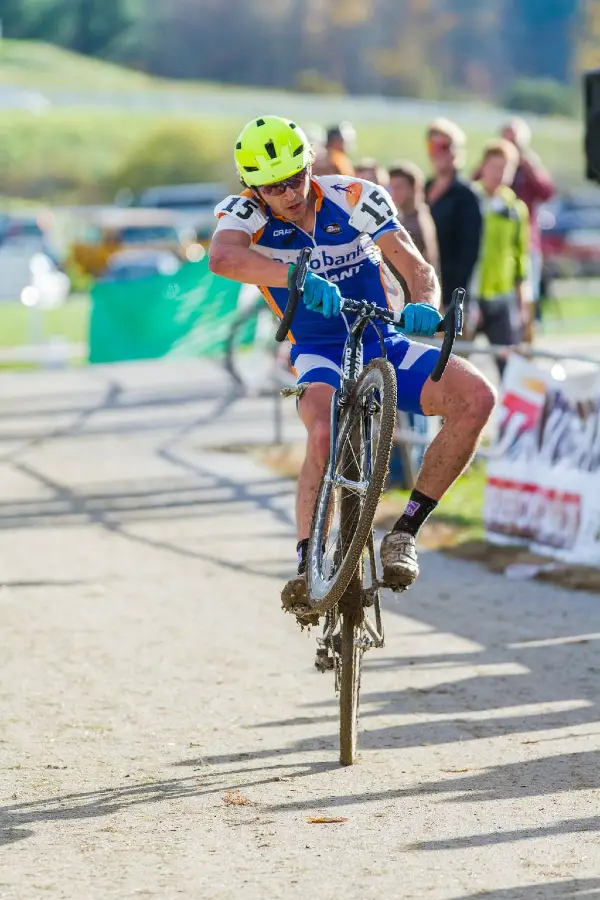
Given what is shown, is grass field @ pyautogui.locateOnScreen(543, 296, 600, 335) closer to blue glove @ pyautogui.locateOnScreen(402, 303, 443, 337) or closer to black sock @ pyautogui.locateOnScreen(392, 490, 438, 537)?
black sock @ pyautogui.locateOnScreen(392, 490, 438, 537)

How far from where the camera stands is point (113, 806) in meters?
5.76

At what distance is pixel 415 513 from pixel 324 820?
4.32 ft

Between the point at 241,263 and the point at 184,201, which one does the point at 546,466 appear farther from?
the point at 184,201

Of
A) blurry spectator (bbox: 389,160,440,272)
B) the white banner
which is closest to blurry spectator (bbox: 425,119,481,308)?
blurry spectator (bbox: 389,160,440,272)

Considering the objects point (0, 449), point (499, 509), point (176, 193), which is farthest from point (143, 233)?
point (499, 509)

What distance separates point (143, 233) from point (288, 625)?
3020 centimetres

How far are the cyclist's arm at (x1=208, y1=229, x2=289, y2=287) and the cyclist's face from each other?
18 centimetres

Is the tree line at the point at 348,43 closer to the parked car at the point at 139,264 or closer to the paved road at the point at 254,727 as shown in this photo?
the parked car at the point at 139,264

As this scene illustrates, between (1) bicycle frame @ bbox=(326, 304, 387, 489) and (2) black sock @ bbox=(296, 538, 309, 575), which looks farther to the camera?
(2) black sock @ bbox=(296, 538, 309, 575)

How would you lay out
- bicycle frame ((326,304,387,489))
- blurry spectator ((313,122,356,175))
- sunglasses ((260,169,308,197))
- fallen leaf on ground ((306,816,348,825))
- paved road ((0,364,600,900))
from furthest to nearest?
1. blurry spectator ((313,122,356,175))
2. sunglasses ((260,169,308,197))
3. bicycle frame ((326,304,387,489))
4. fallen leaf on ground ((306,816,348,825))
5. paved road ((0,364,600,900))

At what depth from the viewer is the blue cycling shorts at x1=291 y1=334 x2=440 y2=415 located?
21.2 feet

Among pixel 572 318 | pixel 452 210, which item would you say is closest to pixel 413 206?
pixel 452 210

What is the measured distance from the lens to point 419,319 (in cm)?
610

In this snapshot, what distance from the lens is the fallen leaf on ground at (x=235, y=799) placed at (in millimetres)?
5762
